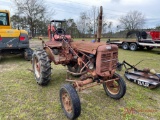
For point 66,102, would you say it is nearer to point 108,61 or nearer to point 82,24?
point 108,61

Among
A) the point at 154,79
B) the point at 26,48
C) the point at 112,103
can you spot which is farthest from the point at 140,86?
the point at 26,48

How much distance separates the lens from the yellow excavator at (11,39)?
6.05 meters

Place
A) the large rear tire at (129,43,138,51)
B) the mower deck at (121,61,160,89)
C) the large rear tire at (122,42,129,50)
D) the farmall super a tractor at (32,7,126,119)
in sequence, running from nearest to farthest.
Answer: the farmall super a tractor at (32,7,126,119), the mower deck at (121,61,160,89), the large rear tire at (129,43,138,51), the large rear tire at (122,42,129,50)

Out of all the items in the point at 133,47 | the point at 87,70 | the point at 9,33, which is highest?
the point at 9,33

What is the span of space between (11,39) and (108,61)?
189 inches

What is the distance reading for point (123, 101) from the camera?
336 centimetres

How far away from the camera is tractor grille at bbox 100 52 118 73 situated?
9.22ft

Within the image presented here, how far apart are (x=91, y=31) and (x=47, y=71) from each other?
24.3 metres

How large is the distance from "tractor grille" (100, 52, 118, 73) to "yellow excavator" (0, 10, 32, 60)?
15.5 feet

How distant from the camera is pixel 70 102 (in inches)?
105

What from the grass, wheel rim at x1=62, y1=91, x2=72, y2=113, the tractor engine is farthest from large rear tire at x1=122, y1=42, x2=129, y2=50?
wheel rim at x1=62, y1=91, x2=72, y2=113

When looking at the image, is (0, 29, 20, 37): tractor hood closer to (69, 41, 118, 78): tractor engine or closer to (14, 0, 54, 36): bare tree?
(69, 41, 118, 78): tractor engine

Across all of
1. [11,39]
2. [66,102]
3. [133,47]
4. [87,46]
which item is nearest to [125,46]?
[133,47]

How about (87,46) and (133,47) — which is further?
(133,47)
